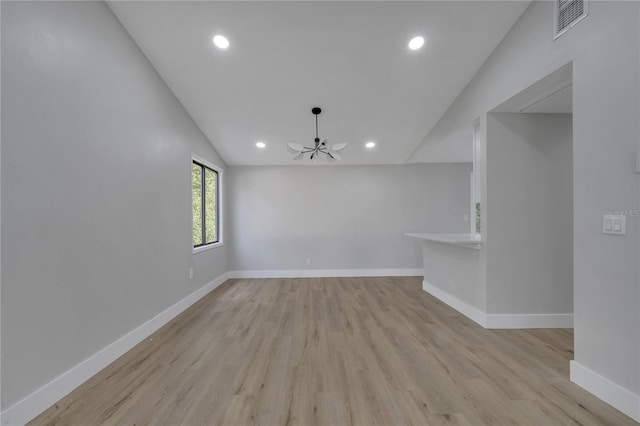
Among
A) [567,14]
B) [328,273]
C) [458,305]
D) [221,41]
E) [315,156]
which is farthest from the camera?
[328,273]

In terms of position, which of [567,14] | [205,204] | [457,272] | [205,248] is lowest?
[457,272]

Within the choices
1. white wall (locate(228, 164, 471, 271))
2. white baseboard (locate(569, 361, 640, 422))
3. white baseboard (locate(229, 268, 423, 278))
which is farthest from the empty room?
white wall (locate(228, 164, 471, 271))

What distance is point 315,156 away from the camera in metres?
3.89

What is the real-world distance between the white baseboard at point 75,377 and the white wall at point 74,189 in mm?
52

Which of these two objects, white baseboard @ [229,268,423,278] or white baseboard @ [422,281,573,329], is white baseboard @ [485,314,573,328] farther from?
white baseboard @ [229,268,423,278]

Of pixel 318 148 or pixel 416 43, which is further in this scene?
pixel 318 148

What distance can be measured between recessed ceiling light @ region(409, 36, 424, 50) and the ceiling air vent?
107cm

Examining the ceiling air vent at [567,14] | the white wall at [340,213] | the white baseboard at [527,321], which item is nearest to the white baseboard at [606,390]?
the white baseboard at [527,321]

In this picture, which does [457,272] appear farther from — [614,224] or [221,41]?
[221,41]

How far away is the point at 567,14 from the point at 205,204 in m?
4.97

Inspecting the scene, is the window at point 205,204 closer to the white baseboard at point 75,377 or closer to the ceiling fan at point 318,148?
the white baseboard at point 75,377

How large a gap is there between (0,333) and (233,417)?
1.38 m

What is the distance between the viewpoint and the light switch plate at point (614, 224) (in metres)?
1.60

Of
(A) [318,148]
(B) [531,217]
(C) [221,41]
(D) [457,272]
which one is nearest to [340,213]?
(A) [318,148]
